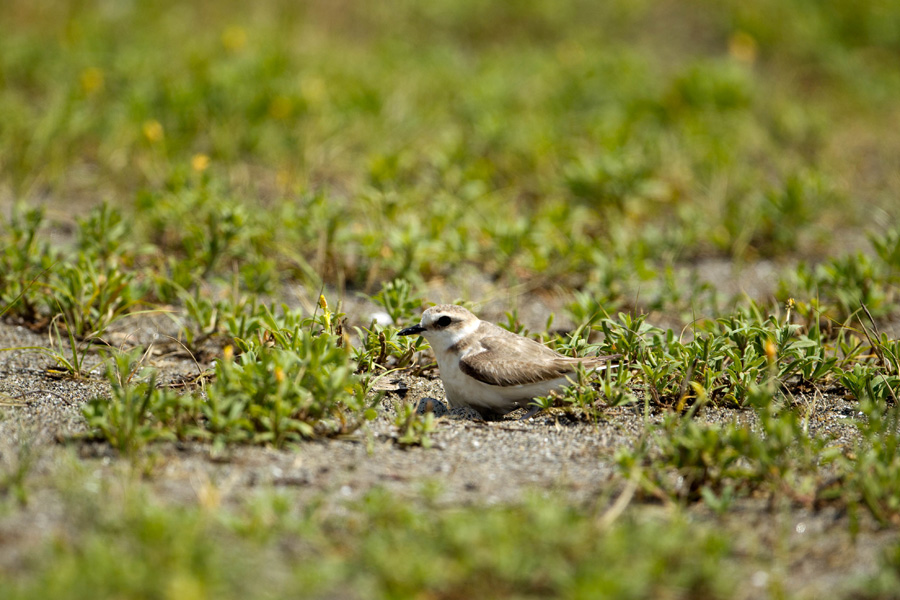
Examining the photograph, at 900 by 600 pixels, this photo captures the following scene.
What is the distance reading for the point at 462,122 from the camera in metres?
8.29

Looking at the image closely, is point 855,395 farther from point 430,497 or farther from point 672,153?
point 672,153

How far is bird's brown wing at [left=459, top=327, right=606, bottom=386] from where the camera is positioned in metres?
4.22

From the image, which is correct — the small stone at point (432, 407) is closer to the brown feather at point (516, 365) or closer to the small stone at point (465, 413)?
the small stone at point (465, 413)

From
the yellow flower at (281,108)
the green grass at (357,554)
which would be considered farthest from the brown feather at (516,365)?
the yellow flower at (281,108)

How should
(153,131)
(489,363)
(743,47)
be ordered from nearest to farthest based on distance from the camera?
1. (489,363)
2. (153,131)
3. (743,47)

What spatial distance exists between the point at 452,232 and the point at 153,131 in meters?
2.39

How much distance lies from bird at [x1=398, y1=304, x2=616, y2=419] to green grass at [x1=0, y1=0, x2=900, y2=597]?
166 mm

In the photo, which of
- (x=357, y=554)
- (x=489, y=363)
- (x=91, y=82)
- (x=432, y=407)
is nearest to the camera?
(x=357, y=554)

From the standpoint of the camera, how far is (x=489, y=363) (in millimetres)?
4234

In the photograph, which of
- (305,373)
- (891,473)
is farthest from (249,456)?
(891,473)

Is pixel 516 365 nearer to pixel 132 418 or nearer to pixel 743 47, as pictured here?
pixel 132 418

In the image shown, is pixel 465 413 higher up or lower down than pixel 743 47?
lower down

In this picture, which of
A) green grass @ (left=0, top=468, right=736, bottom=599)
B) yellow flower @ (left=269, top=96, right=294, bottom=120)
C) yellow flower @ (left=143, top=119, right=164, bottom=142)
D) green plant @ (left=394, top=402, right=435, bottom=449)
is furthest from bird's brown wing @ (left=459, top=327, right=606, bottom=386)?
yellow flower @ (left=269, top=96, right=294, bottom=120)

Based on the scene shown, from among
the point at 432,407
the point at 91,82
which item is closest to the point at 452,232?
the point at 432,407
